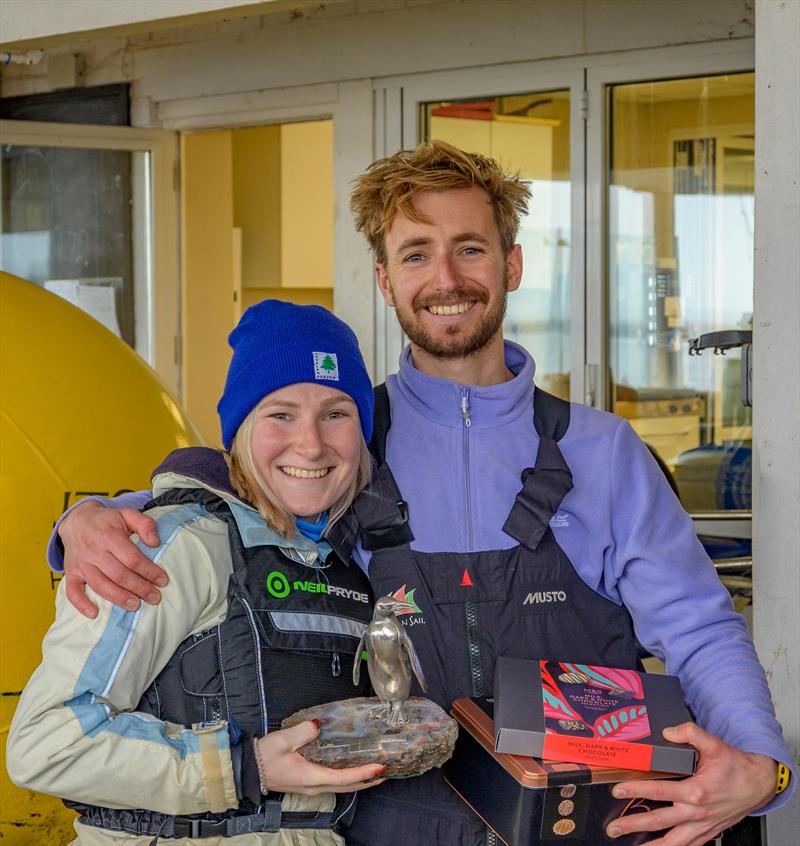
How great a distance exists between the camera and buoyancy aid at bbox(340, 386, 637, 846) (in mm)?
1919

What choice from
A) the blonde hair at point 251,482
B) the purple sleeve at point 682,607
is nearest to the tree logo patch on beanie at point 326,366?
the blonde hair at point 251,482

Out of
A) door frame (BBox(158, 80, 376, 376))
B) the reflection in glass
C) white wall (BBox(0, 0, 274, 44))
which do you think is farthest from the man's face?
door frame (BBox(158, 80, 376, 376))

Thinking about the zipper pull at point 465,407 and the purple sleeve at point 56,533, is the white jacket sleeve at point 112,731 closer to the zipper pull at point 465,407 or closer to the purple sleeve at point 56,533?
the purple sleeve at point 56,533

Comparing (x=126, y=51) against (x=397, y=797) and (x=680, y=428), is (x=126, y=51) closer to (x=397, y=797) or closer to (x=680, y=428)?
(x=680, y=428)

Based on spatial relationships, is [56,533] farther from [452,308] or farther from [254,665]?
[452,308]

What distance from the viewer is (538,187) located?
489 cm

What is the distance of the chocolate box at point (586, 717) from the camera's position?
1571 mm

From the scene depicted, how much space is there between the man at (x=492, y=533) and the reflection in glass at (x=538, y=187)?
252cm

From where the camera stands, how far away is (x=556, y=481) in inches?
80.0

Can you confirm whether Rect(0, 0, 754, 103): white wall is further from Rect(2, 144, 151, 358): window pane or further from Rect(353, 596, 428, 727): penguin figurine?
Rect(353, 596, 428, 727): penguin figurine

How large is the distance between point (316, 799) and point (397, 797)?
197mm

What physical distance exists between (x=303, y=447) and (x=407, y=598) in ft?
1.12

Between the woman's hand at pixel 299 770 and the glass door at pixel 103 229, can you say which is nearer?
the woman's hand at pixel 299 770

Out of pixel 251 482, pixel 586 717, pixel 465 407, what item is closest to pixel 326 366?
pixel 251 482
